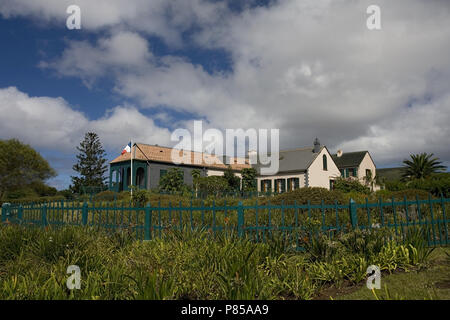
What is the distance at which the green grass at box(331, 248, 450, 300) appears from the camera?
13.5 feet

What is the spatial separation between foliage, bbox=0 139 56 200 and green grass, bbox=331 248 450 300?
4007 centimetres

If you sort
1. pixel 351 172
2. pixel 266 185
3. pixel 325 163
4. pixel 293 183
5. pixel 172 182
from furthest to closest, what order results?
pixel 351 172, pixel 266 185, pixel 325 163, pixel 293 183, pixel 172 182

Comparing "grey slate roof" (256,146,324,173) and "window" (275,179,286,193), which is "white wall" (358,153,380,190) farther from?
"window" (275,179,286,193)

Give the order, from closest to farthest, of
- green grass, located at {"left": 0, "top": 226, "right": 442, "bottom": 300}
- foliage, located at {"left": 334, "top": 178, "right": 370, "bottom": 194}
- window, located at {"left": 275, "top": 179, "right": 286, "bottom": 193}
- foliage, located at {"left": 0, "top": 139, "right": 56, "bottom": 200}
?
green grass, located at {"left": 0, "top": 226, "right": 442, "bottom": 300} → foliage, located at {"left": 334, "top": 178, "right": 370, "bottom": 194} → window, located at {"left": 275, "top": 179, "right": 286, "bottom": 193} → foliage, located at {"left": 0, "top": 139, "right": 56, "bottom": 200}

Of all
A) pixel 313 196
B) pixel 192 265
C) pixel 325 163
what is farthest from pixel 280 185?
pixel 192 265

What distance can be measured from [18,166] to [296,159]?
33016 millimetres

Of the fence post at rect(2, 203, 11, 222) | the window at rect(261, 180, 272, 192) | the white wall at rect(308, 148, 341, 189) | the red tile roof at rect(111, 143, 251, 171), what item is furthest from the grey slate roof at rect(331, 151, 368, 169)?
the fence post at rect(2, 203, 11, 222)

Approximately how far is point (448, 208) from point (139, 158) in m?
23.7

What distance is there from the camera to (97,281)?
13.9 feet

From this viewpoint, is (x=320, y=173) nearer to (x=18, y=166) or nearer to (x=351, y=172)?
(x=351, y=172)

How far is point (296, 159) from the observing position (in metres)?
32.2

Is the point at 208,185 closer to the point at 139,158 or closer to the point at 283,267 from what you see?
the point at 139,158
